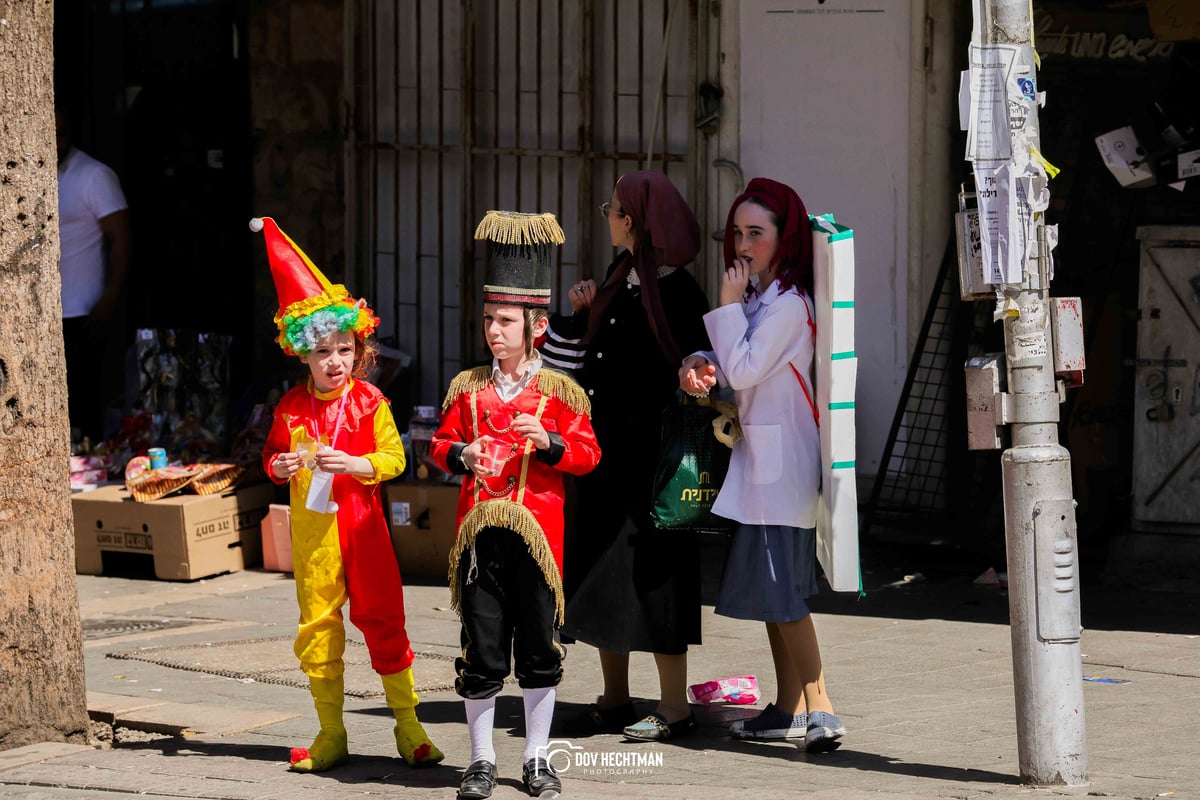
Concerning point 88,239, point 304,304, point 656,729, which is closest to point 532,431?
point 304,304

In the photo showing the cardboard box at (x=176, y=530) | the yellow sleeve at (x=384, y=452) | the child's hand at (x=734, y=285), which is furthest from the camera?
the cardboard box at (x=176, y=530)

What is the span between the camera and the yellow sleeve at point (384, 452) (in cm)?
528

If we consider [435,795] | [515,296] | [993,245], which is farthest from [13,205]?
[993,245]

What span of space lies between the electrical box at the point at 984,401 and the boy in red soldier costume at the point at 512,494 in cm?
112

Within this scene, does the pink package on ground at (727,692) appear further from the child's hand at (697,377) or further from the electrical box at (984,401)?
the electrical box at (984,401)

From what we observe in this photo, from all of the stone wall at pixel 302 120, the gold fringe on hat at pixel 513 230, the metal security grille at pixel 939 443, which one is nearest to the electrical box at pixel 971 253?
the gold fringe on hat at pixel 513 230

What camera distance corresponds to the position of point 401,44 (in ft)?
32.3

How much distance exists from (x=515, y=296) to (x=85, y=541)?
464 centimetres

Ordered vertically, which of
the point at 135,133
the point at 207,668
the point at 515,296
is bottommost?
the point at 207,668

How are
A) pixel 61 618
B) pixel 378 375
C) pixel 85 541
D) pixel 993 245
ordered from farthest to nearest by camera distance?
pixel 378 375
pixel 85 541
pixel 61 618
pixel 993 245

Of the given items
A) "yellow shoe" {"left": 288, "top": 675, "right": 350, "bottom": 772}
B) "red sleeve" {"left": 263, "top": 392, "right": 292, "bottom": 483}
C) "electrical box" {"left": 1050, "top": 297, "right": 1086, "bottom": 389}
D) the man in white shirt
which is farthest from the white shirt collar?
the man in white shirt

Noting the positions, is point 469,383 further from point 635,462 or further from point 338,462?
point 635,462

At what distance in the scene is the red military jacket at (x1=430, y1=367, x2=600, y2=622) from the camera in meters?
5.05

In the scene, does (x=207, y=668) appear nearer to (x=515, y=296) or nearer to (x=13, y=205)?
(x=13, y=205)
